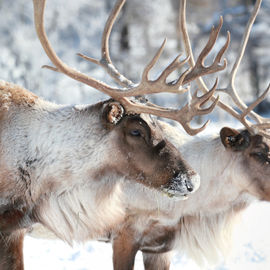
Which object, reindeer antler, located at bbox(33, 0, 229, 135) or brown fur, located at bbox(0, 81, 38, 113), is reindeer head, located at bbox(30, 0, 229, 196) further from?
brown fur, located at bbox(0, 81, 38, 113)

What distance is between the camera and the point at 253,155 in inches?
155

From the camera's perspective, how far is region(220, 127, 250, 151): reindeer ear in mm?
3986

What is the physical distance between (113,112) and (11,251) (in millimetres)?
1101

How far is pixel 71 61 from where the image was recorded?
15.0 m

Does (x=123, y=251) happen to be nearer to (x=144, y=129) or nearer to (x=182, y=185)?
(x=182, y=185)

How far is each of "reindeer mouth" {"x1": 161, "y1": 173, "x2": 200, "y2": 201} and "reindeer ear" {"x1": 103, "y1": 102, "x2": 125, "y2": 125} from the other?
53 cm

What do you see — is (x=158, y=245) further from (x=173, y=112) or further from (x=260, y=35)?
(x=260, y=35)

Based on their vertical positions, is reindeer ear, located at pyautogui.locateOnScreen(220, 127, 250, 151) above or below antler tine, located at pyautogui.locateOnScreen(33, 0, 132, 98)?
below

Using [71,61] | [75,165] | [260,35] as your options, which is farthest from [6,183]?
[260,35]

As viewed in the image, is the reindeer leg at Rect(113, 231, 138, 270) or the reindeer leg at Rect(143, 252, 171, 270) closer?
the reindeer leg at Rect(113, 231, 138, 270)

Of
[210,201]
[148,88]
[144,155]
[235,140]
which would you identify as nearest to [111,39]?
[235,140]

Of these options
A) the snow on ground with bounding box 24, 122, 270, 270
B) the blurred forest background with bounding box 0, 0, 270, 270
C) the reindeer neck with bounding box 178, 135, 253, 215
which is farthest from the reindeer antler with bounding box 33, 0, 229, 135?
the blurred forest background with bounding box 0, 0, 270, 270

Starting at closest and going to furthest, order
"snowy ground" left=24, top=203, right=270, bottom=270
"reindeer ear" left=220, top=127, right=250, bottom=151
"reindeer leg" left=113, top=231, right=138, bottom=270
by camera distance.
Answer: "reindeer leg" left=113, top=231, right=138, bottom=270 < "reindeer ear" left=220, top=127, right=250, bottom=151 < "snowy ground" left=24, top=203, right=270, bottom=270

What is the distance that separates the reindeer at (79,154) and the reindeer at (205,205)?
27.9 inches
